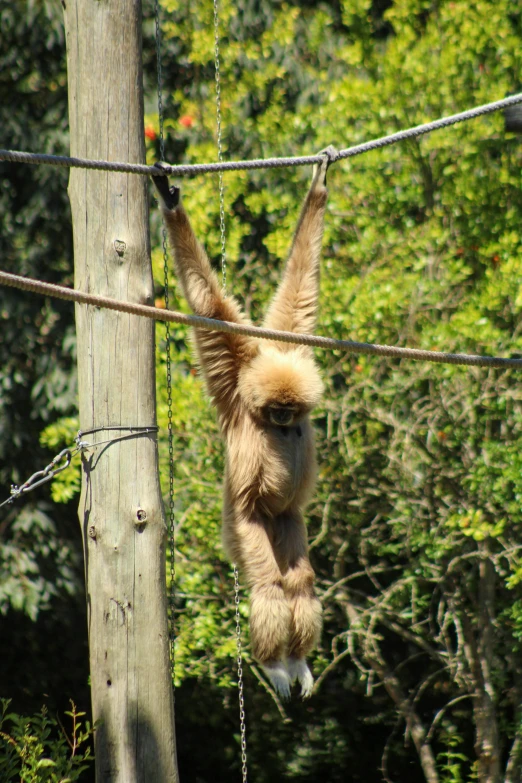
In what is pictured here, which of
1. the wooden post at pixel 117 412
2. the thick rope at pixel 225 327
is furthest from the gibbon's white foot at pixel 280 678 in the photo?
the thick rope at pixel 225 327

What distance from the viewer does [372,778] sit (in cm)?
862

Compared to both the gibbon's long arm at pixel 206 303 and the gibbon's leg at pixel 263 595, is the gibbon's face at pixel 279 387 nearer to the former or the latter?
the gibbon's long arm at pixel 206 303

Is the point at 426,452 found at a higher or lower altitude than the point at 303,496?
higher

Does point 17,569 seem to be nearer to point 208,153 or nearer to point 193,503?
point 193,503

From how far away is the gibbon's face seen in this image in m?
4.26

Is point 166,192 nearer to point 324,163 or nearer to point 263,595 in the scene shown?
point 324,163

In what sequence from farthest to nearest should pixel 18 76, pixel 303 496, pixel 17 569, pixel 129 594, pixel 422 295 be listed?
pixel 18 76 → pixel 17 569 → pixel 422 295 → pixel 303 496 → pixel 129 594

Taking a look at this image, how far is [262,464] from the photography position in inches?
178

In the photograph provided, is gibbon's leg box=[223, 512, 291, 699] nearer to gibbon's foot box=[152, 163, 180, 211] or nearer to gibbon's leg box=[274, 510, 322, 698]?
gibbon's leg box=[274, 510, 322, 698]

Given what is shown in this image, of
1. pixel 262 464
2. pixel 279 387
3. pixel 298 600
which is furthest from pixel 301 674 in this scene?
pixel 279 387

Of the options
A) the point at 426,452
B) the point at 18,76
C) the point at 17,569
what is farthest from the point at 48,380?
the point at 426,452

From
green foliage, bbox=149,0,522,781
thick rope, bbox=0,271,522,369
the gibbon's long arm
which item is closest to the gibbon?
the gibbon's long arm

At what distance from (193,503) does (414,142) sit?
3.01 meters

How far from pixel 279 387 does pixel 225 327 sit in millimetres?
868
